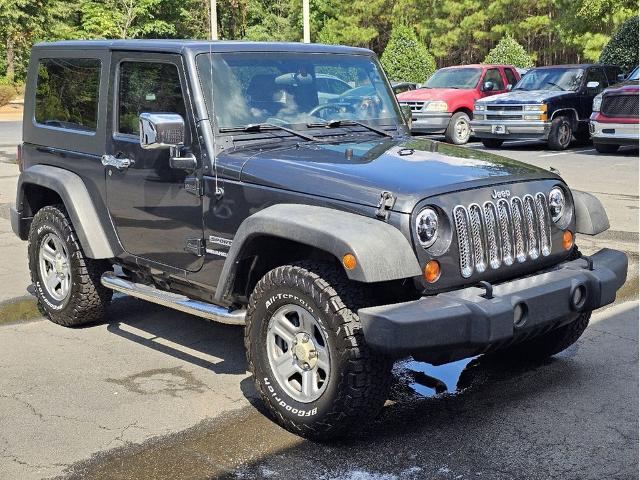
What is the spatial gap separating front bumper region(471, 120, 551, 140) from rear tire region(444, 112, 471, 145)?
3.30ft

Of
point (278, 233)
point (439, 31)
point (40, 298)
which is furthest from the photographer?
point (439, 31)

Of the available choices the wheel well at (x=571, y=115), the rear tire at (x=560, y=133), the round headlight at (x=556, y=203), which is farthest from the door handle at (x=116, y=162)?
the wheel well at (x=571, y=115)

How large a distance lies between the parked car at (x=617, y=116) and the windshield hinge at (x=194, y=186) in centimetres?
1332

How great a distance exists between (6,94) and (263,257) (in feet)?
115

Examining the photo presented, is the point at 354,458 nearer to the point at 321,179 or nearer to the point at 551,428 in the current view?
the point at 551,428

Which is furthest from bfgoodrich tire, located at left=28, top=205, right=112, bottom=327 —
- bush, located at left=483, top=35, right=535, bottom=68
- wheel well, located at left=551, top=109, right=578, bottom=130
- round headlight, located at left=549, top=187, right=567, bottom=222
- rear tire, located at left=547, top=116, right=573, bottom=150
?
bush, located at left=483, top=35, right=535, bottom=68

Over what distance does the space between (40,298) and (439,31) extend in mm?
37416

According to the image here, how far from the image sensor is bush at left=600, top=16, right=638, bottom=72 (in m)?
22.9

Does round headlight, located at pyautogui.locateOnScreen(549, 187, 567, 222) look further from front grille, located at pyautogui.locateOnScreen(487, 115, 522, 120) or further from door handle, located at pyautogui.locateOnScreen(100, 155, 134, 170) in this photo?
front grille, located at pyautogui.locateOnScreen(487, 115, 522, 120)

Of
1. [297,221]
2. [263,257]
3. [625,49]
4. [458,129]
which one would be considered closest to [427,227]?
[297,221]

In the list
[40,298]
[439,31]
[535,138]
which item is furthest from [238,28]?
[40,298]

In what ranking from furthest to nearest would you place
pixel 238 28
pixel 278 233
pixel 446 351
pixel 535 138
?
1. pixel 238 28
2. pixel 535 138
3. pixel 278 233
4. pixel 446 351

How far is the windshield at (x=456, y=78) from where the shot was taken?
21344 millimetres

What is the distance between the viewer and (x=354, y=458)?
421cm
